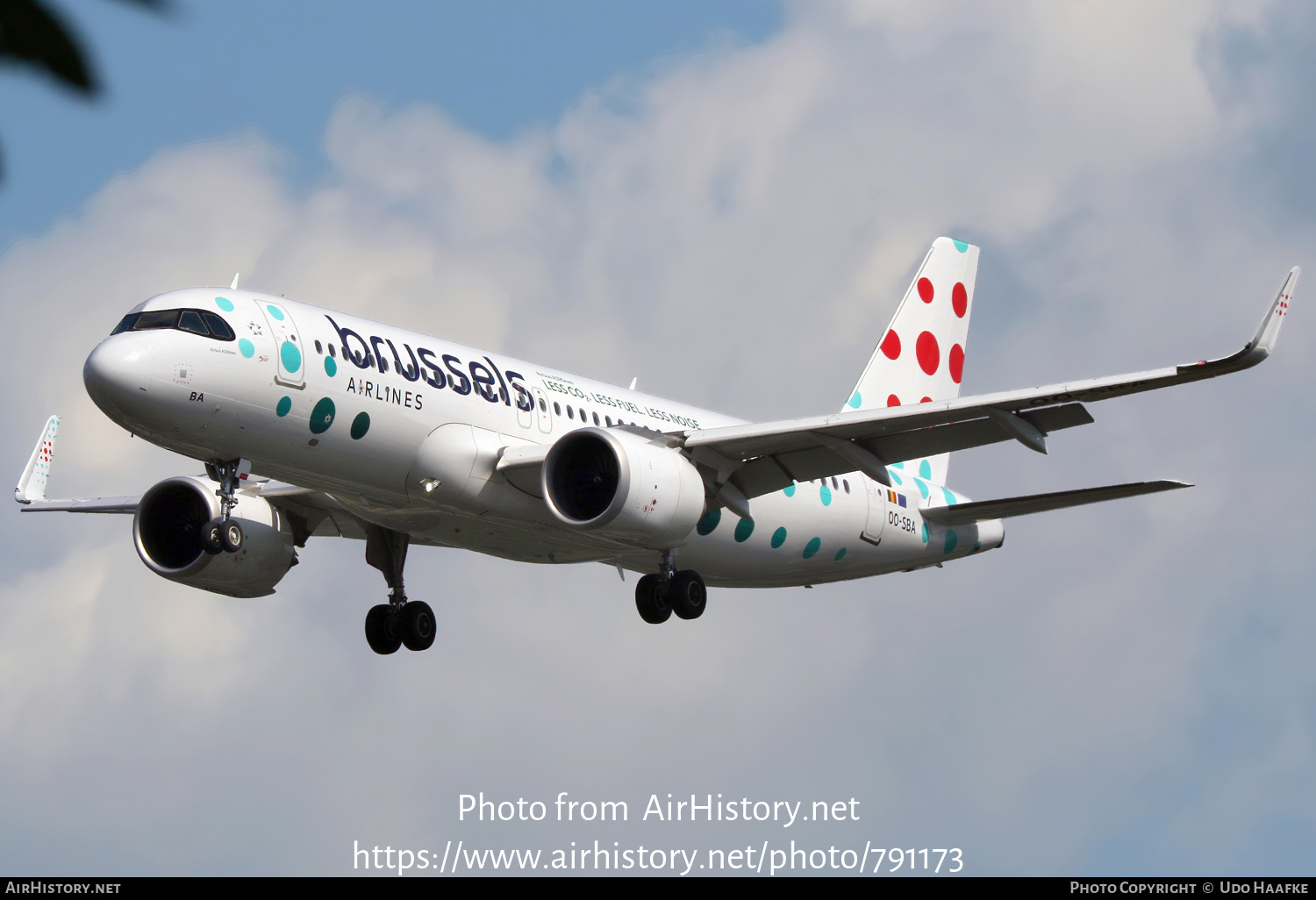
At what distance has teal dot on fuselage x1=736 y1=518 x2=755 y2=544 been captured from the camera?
3045 cm

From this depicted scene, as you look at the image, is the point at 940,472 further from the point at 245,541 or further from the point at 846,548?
the point at 245,541

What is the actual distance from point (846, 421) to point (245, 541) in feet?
41.7

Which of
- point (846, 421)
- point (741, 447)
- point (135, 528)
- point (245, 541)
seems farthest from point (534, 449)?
point (135, 528)

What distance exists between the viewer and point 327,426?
2405cm

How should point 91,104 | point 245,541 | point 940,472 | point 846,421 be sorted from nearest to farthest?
point 91,104, point 846,421, point 245,541, point 940,472

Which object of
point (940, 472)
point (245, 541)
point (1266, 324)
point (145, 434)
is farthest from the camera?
point (940, 472)

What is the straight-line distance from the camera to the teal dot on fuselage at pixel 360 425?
2439 cm

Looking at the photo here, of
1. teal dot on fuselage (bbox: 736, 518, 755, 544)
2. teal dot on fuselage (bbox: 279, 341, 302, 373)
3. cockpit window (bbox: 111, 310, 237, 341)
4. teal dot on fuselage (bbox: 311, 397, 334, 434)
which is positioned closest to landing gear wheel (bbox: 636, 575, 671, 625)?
teal dot on fuselage (bbox: 736, 518, 755, 544)

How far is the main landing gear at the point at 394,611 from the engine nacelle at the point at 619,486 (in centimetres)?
645

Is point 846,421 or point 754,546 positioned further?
point 754,546

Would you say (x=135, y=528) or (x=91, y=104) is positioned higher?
(x=135, y=528)

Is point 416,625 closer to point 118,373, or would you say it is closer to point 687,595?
point 687,595

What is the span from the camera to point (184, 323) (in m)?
23.3

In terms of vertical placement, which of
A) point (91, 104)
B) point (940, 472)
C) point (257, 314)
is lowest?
point (91, 104)
